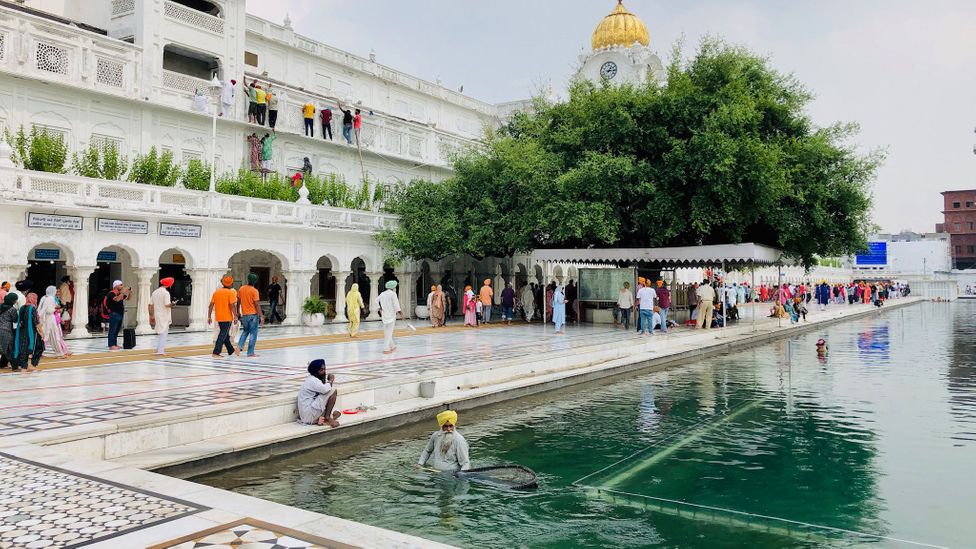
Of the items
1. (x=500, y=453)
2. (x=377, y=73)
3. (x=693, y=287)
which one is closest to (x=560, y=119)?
(x=693, y=287)

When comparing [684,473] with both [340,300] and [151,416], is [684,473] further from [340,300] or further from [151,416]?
[340,300]

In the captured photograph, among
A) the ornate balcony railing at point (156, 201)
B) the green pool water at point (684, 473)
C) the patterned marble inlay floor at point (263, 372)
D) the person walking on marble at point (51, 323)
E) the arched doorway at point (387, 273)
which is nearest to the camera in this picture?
the green pool water at point (684, 473)

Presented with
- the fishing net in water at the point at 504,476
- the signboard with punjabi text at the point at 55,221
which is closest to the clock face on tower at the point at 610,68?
the signboard with punjabi text at the point at 55,221

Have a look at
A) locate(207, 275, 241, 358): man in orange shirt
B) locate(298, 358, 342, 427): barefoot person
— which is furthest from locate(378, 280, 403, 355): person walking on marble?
locate(298, 358, 342, 427): barefoot person

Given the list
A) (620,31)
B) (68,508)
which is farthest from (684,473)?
(620,31)

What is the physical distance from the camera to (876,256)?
83500 millimetres

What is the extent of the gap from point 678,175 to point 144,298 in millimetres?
17716

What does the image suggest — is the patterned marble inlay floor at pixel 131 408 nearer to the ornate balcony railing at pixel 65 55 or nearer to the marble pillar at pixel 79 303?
the marble pillar at pixel 79 303

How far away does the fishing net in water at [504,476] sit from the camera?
712 cm

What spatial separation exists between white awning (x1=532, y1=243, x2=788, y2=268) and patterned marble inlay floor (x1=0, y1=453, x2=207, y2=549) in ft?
69.4

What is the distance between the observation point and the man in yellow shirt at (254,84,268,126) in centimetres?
2853

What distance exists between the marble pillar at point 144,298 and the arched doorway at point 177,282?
13.7ft

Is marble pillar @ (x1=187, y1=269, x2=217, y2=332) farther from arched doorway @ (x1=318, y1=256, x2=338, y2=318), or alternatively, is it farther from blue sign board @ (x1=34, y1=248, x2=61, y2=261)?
arched doorway @ (x1=318, y1=256, x2=338, y2=318)

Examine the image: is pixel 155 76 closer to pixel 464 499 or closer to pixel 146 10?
pixel 146 10
